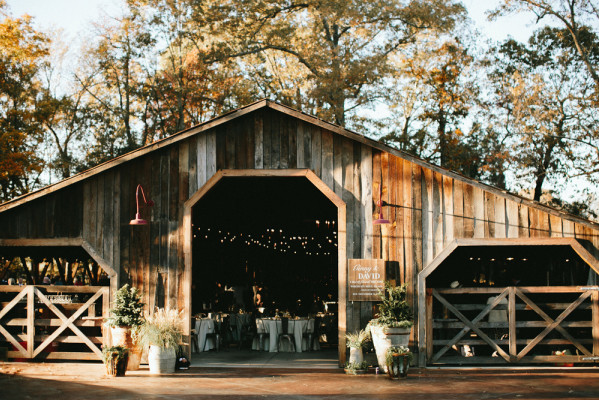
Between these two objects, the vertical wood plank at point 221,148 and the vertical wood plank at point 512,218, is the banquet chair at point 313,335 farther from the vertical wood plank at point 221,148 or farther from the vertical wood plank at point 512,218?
the vertical wood plank at point 512,218

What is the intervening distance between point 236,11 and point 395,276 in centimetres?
2329

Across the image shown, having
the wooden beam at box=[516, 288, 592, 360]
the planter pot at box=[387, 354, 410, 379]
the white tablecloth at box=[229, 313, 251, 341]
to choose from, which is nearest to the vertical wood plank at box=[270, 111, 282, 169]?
the planter pot at box=[387, 354, 410, 379]

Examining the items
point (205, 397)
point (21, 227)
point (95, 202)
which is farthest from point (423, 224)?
point (21, 227)

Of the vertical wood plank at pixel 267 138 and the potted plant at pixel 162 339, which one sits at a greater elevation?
the vertical wood plank at pixel 267 138

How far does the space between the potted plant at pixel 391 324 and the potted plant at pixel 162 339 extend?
358cm

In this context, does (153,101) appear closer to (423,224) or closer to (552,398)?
(423,224)

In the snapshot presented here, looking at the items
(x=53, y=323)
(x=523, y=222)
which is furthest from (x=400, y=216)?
(x=53, y=323)

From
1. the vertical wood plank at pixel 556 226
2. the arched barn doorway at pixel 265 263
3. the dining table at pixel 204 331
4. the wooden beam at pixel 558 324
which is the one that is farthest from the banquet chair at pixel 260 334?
the vertical wood plank at pixel 556 226

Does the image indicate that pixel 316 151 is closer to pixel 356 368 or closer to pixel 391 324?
pixel 391 324

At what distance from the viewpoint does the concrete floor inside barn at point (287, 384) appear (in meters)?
10.1

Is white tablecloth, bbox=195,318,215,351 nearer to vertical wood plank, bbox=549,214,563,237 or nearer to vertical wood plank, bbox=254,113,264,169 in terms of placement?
vertical wood plank, bbox=254,113,264,169

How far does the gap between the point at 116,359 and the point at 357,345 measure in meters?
4.27

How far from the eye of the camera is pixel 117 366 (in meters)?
12.0

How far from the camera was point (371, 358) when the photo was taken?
42.3ft
